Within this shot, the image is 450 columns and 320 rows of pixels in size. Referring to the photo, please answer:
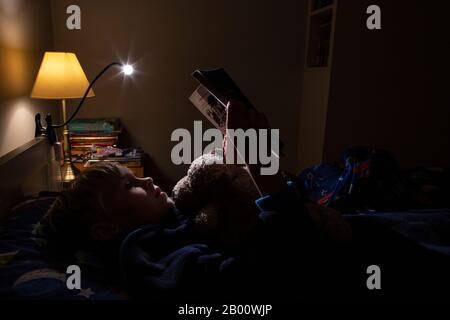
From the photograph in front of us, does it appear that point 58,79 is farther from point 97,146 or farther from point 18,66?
point 97,146

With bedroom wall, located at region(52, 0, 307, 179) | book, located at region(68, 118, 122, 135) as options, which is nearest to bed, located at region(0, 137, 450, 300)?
book, located at region(68, 118, 122, 135)

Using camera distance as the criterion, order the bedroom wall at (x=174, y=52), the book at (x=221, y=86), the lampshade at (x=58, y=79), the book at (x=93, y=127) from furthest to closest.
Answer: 1. the bedroom wall at (x=174, y=52)
2. the book at (x=93, y=127)
3. the lampshade at (x=58, y=79)
4. the book at (x=221, y=86)

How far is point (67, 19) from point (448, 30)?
2156 mm

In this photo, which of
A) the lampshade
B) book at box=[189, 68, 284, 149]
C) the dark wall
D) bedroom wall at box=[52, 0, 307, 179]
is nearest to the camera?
book at box=[189, 68, 284, 149]

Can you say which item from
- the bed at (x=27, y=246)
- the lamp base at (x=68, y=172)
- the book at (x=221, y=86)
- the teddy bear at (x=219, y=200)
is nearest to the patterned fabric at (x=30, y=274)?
the bed at (x=27, y=246)

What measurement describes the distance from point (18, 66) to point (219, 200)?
3.46 ft

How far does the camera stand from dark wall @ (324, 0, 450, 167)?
1993 millimetres

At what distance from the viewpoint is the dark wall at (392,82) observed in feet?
6.54

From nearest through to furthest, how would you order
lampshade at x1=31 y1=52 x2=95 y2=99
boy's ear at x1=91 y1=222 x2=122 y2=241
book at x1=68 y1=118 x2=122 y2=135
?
1. boy's ear at x1=91 y1=222 x2=122 y2=241
2. lampshade at x1=31 y1=52 x2=95 y2=99
3. book at x1=68 y1=118 x2=122 y2=135

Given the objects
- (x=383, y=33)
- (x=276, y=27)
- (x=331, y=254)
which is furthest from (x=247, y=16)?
(x=331, y=254)

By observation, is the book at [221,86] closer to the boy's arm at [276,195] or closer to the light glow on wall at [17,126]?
the boy's arm at [276,195]

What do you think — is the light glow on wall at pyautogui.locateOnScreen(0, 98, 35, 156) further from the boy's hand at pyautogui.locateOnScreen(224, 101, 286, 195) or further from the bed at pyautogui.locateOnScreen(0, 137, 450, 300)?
the boy's hand at pyautogui.locateOnScreen(224, 101, 286, 195)

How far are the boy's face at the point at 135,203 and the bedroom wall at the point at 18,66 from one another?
0.60 metres
